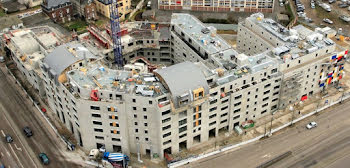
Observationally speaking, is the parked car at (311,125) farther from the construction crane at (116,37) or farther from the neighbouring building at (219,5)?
the neighbouring building at (219,5)

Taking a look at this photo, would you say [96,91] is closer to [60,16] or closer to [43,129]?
[43,129]

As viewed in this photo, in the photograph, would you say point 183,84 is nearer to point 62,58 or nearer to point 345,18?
point 62,58

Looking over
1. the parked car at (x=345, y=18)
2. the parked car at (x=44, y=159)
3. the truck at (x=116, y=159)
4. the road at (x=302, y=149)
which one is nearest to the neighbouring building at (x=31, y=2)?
the parked car at (x=44, y=159)

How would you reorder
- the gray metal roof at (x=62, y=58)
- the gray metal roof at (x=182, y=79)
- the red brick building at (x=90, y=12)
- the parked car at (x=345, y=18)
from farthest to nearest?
the parked car at (x=345, y=18) < the red brick building at (x=90, y=12) < the gray metal roof at (x=62, y=58) < the gray metal roof at (x=182, y=79)

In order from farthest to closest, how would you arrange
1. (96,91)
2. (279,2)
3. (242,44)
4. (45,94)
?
1. (279,2)
2. (242,44)
3. (45,94)
4. (96,91)

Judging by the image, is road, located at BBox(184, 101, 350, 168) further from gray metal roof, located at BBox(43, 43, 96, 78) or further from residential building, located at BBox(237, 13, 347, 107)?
gray metal roof, located at BBox(43, 43, 96, 78)

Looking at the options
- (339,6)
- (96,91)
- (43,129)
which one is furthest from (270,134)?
(339,6)

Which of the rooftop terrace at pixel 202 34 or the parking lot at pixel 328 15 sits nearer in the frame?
the rooftop terrace at pixel 202 34

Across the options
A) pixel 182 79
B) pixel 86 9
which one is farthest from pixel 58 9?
pixel 182 79

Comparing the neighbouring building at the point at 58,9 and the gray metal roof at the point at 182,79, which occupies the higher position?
the neighbouring building at the point at 58,9
